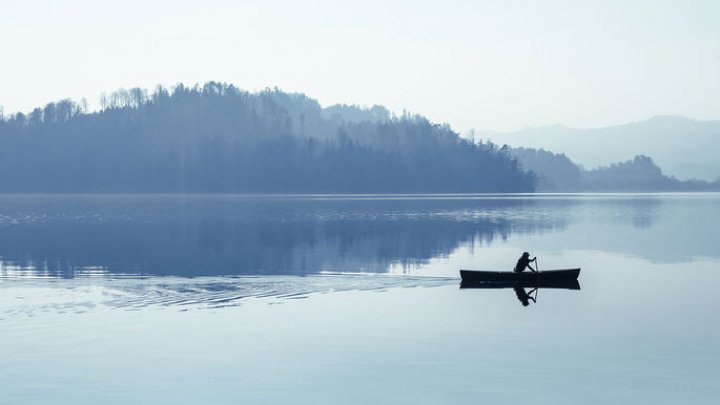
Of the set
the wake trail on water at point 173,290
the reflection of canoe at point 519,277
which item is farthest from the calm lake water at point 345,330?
the reflection of canoe at point 519,277

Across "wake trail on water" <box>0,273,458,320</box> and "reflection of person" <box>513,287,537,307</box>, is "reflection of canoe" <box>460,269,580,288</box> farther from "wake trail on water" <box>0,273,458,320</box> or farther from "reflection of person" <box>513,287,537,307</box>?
"wake trail on water" <box>0,273,458,320</box>

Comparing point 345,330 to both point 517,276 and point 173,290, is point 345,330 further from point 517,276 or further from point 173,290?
point 517,276

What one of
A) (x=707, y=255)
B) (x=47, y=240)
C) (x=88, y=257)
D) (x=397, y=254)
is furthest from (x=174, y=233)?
(x=707, y=255)

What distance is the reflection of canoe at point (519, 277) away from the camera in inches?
1827

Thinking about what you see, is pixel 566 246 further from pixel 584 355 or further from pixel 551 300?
pixel 584 355

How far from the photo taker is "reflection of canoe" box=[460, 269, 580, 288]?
46.4m

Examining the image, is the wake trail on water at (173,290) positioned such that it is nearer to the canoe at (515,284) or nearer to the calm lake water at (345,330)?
the calm lake water at (345,330)

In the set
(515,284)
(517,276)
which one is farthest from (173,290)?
(517,276)

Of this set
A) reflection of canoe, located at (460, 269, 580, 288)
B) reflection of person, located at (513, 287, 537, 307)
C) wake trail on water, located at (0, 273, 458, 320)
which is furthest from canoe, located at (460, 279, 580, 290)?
wake trail on water, located at (0, 273, 458, 320)

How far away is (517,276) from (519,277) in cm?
15

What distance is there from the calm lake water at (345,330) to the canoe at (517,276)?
87 centimetres

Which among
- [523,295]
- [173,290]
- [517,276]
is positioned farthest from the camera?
[517,276]

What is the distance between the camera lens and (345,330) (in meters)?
34.2

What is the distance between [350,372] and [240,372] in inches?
139
